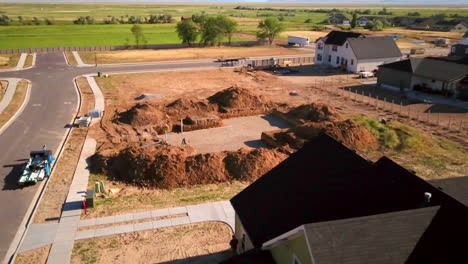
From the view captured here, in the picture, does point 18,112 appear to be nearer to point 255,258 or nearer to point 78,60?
point 78,60

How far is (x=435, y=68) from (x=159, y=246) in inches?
1861

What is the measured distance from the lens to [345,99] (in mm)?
49938

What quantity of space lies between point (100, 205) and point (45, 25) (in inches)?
5453

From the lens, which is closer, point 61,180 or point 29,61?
point 61,180

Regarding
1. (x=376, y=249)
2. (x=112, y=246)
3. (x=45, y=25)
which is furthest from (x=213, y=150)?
(x=45, y=25)

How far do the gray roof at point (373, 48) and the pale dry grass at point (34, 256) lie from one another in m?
57.7

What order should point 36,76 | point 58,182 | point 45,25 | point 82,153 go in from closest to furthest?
point 58,182 → point 82,153 → point 36,76 → point 45,25

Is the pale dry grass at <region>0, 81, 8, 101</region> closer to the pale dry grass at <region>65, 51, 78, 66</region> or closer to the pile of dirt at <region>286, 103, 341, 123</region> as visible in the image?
the pale dry grass at <region>65, 51, 78, 66</region>

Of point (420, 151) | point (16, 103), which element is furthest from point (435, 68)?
point (16, 103)

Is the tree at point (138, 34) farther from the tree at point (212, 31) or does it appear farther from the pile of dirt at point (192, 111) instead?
the pile of dirt at point (192, 111)

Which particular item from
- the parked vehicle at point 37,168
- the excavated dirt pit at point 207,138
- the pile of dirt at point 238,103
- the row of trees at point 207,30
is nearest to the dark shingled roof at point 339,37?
the excavated dirt pit at point 207,138

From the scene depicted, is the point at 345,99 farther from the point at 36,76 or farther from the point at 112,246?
the point at 36,76

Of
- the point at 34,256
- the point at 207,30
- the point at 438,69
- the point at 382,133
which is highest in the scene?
the point at 207,30

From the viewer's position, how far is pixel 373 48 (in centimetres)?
6762
